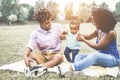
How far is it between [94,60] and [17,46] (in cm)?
79

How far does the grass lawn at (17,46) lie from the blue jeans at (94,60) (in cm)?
9

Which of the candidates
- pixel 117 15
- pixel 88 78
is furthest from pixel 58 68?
pixel 117 15

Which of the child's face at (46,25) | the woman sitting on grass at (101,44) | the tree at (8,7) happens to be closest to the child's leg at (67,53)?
the woman sitting on grass at (101,44)

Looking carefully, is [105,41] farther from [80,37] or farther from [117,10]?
[117,10]

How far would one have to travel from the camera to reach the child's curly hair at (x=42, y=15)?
9.32 ft

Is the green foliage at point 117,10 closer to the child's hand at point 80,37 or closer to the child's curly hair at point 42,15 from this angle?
the child's hand at point 80,37

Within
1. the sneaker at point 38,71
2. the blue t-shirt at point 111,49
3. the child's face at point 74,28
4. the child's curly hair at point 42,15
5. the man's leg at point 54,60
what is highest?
the child's curly hair at point 42,15

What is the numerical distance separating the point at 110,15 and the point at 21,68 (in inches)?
Answer: 34.0

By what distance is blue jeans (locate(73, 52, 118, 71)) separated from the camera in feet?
8.74

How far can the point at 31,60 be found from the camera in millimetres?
2814

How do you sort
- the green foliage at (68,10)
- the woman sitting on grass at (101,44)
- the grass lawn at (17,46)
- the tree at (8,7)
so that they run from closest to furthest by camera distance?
the grass lawn at (17,46) → the woman sitting on grass at (101,44) → the green foliage at (68,10) → the tree at (8,7)

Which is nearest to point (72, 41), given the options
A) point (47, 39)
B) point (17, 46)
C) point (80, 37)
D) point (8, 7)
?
point (80, 37)

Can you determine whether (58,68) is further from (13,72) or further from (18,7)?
(18,7)

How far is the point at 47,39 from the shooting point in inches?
113
